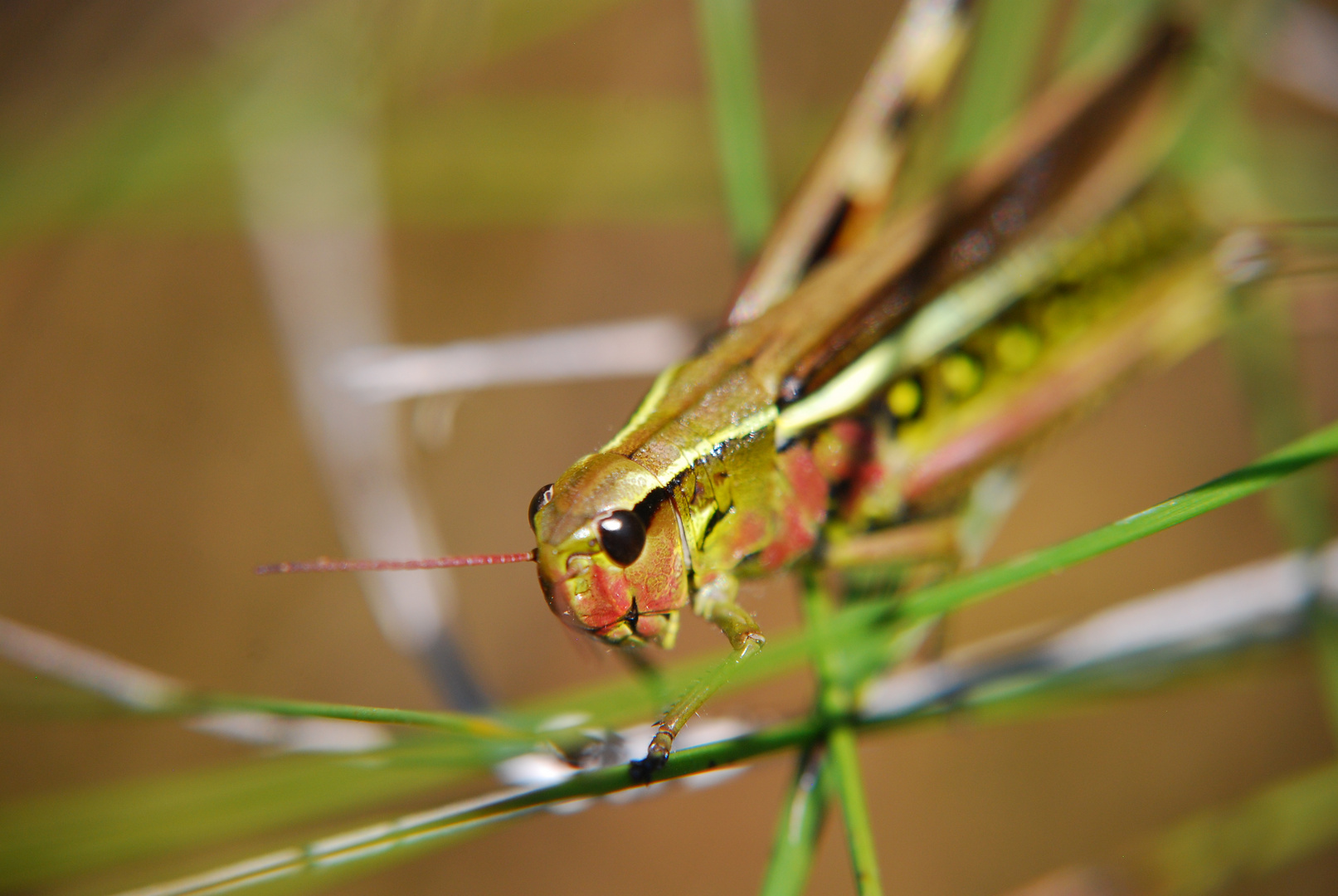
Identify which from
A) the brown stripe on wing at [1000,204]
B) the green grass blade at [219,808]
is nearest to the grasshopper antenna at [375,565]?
the green grass blade at [219,808]

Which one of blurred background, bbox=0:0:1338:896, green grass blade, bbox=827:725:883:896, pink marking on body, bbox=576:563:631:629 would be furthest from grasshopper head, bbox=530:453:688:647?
blurred background, bbox=0:0:1338:896

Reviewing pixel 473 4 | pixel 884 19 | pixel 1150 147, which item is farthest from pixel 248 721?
pixel 884 19

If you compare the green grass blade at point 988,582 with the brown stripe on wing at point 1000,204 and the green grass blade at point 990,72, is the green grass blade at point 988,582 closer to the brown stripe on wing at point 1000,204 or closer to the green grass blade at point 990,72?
the brown stripe on wing at point 1000,204

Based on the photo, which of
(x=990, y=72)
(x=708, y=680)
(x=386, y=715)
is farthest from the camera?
(x=990, y=72)

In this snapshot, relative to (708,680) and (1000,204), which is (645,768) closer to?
(708,680)

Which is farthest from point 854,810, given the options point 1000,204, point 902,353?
point 1000,204

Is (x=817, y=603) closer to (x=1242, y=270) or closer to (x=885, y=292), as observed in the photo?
(x=885, y=292)

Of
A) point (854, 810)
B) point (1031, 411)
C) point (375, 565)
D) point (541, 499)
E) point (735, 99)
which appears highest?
point (735, 99)
